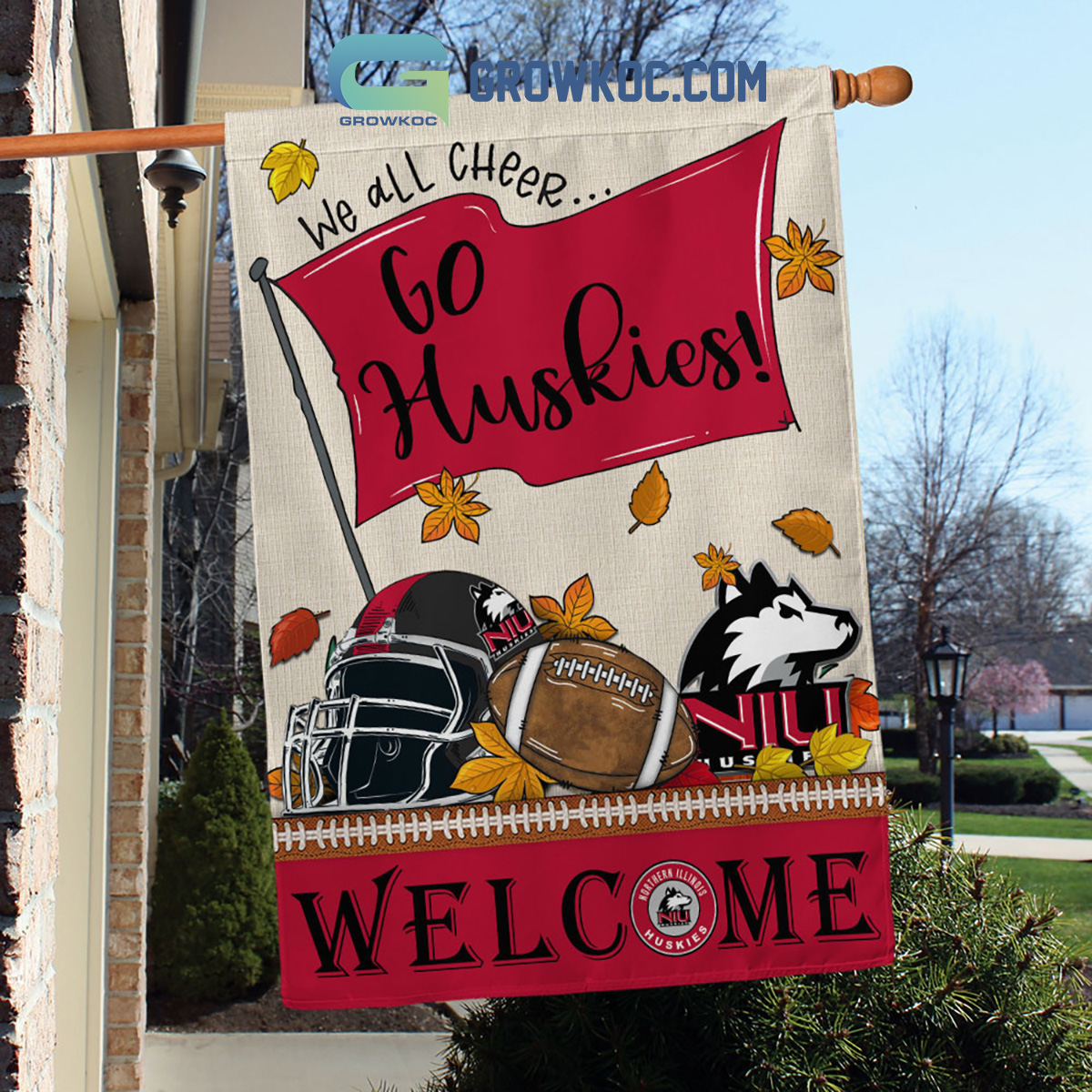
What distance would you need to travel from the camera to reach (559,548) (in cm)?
184

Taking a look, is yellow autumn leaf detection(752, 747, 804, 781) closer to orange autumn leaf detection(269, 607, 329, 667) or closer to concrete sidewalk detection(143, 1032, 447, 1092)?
orange autumn leaf detection(269, 607, 329, 667)

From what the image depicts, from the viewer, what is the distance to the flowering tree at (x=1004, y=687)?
24.2m

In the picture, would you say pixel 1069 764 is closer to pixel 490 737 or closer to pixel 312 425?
pixel 490 737

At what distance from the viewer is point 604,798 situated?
1811mm

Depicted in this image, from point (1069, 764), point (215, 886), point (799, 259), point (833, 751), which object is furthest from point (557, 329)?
point (1069, 764)

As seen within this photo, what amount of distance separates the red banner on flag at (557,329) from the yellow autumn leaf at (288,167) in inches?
5.6

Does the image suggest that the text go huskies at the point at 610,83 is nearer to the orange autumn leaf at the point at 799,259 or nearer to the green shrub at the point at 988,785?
the orange autumn leaf at the point at 799,259

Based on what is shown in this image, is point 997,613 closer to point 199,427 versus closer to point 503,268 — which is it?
point 199,427

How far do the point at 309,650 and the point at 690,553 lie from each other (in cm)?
69

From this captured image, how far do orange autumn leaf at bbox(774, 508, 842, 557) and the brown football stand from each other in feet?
1.16

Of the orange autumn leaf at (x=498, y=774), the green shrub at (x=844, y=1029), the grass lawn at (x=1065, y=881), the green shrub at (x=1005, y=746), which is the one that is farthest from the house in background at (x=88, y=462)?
the green shrub at (x=1005, y=746)

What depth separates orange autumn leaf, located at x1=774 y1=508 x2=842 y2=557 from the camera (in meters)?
1.86

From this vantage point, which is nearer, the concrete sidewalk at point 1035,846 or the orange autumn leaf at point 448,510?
the orange autumn leaf at point 448,510

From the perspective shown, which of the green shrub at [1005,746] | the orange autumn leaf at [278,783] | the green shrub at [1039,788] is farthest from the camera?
the green shrub at [1005,746]
